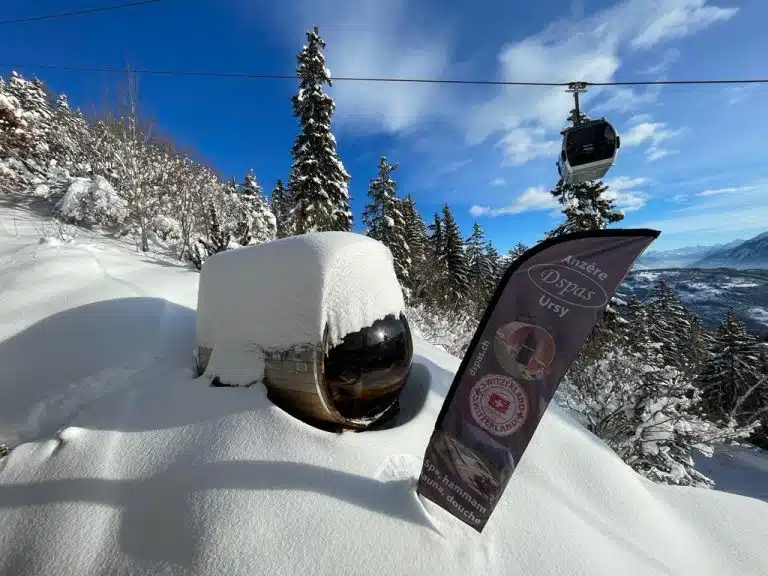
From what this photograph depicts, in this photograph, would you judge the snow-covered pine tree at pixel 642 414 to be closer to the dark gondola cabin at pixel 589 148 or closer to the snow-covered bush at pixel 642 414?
the snow-covered bush at pixel 642 414

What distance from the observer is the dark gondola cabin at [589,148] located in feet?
14.8

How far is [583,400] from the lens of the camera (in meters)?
7.92

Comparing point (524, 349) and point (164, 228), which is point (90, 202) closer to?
point (164, 228)

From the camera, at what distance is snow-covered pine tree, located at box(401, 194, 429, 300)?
21.0 metres

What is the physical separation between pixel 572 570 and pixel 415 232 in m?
25.1

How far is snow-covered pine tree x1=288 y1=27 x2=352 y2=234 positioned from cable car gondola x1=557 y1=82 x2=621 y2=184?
10.3 metres

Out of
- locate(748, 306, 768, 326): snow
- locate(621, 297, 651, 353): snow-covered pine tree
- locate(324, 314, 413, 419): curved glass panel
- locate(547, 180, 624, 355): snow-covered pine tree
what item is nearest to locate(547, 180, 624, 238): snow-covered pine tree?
locate(547, 180, 624, 355): snow-covered pine tree

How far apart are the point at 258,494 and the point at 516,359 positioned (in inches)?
69.8

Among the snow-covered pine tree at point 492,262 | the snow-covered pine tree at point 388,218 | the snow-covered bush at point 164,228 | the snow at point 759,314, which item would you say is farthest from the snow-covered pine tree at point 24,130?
the snow at point 759,314

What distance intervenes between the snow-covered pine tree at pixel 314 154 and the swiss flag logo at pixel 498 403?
12381mm

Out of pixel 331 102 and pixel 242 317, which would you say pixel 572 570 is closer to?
pixel 242 317

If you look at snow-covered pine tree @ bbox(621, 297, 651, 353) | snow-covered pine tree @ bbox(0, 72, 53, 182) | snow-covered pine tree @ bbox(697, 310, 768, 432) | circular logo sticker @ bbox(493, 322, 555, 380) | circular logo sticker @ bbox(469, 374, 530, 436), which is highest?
snow-covered pine tree @ bbox(0, 72, 53, 182)

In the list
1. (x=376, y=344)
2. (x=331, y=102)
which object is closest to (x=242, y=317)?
(x=376, y=344)

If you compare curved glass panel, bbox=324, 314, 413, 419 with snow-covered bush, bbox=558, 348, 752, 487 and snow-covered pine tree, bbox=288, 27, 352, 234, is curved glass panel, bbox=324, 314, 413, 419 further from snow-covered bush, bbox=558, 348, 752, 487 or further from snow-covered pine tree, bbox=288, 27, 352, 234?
snow-covered pine tree, bbox=288, 27, 352, 234
